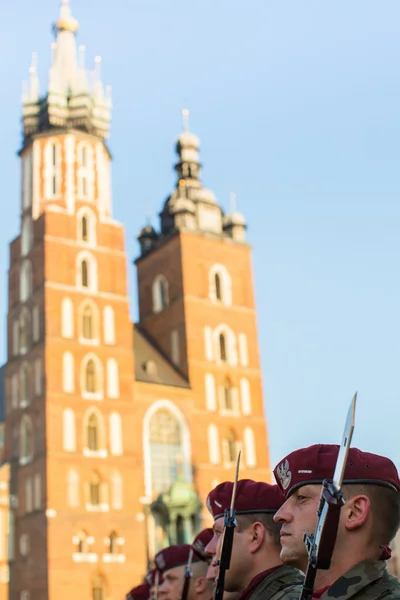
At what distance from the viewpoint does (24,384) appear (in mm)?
31266

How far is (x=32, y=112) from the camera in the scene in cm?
3594

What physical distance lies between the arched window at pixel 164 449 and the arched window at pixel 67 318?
4.62 m

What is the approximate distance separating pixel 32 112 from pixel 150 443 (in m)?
15.0

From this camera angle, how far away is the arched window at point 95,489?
29447 mm

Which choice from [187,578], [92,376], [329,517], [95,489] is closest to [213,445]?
[95,489]

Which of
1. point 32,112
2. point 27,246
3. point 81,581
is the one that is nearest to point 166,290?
point 27,246

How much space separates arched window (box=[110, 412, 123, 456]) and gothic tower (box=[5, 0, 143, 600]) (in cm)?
4

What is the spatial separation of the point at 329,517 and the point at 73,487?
91.8ft

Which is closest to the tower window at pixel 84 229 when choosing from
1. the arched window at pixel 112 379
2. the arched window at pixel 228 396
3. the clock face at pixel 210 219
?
the arched window at pixel 112 379

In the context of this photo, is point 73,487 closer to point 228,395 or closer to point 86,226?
point 228,395

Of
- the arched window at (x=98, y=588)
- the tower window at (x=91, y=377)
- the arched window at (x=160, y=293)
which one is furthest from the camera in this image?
the arched window at (x=160, y=293)

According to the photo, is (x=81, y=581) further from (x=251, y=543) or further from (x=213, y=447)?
(x=251, y=543)

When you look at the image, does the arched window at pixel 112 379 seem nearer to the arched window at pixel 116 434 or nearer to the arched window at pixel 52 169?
the arched window at pixel 116 434

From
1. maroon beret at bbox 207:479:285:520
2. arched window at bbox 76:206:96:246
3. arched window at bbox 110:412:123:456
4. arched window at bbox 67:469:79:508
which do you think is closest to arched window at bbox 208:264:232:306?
arched window at bbox 76:206:96:246
